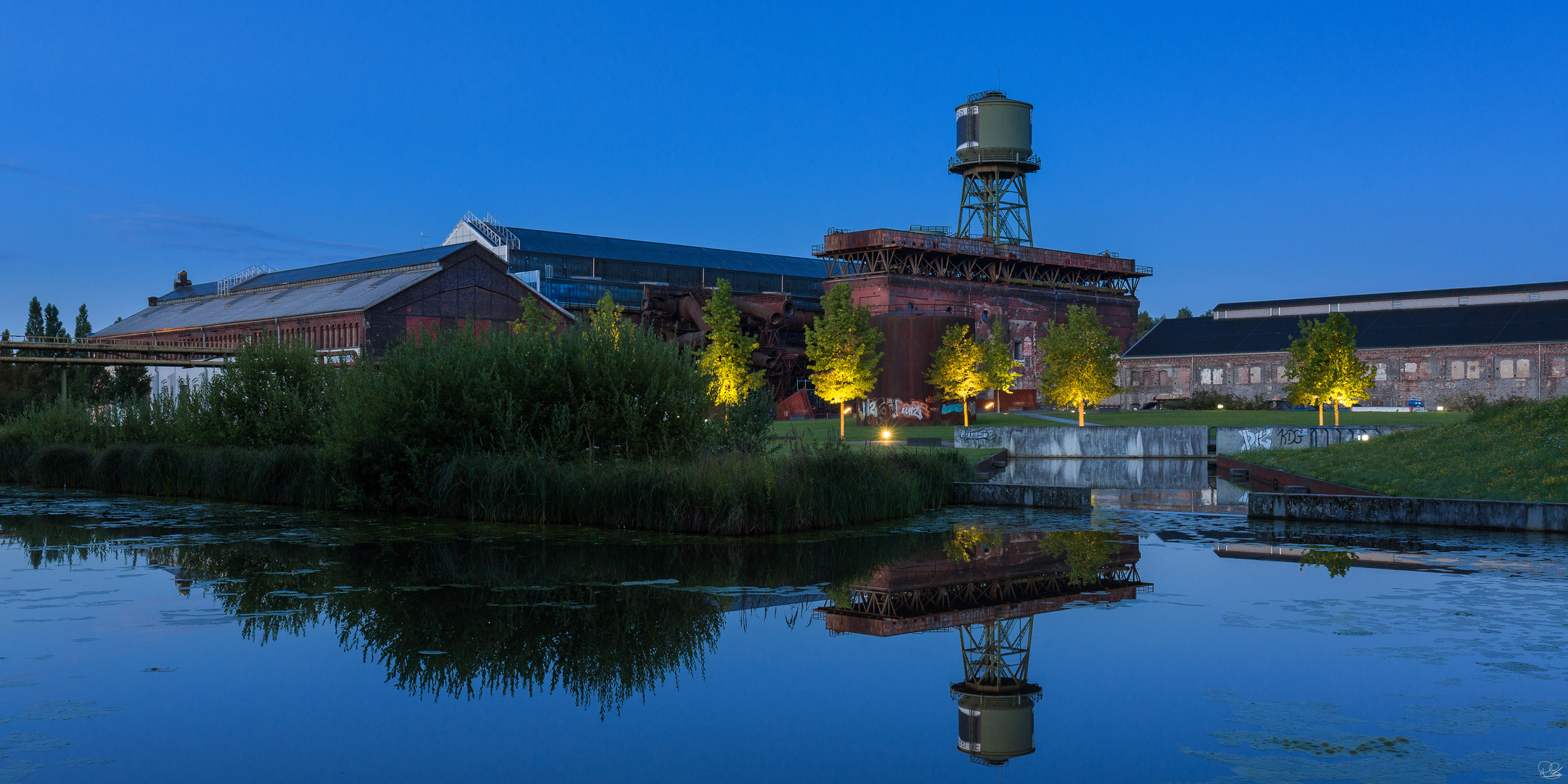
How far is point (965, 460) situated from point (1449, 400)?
41.6 m

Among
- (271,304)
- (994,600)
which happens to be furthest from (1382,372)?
(271,304)

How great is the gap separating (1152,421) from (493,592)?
102ft

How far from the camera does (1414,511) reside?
46.8ft

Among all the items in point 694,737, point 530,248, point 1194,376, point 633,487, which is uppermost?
point 530,248

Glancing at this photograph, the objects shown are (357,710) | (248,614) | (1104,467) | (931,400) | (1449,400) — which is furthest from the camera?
(1449,400)

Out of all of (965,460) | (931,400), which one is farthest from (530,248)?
(965,460)

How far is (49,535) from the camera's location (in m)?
13.7

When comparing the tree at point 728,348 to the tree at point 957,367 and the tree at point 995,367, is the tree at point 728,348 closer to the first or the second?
the tree at point 957,367

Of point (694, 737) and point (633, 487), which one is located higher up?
point (633, 487)

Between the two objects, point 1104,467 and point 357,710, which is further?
point 1104,467

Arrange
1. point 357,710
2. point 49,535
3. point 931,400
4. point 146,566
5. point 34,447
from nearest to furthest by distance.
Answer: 1. point 357,710
2. point 146,566
3. point 49,535
4. point 34,447
5. point 931,400

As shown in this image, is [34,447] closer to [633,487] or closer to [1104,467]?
[633,487]

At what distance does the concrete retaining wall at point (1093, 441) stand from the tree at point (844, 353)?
24.7 ft

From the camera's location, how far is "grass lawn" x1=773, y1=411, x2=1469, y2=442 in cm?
3366
